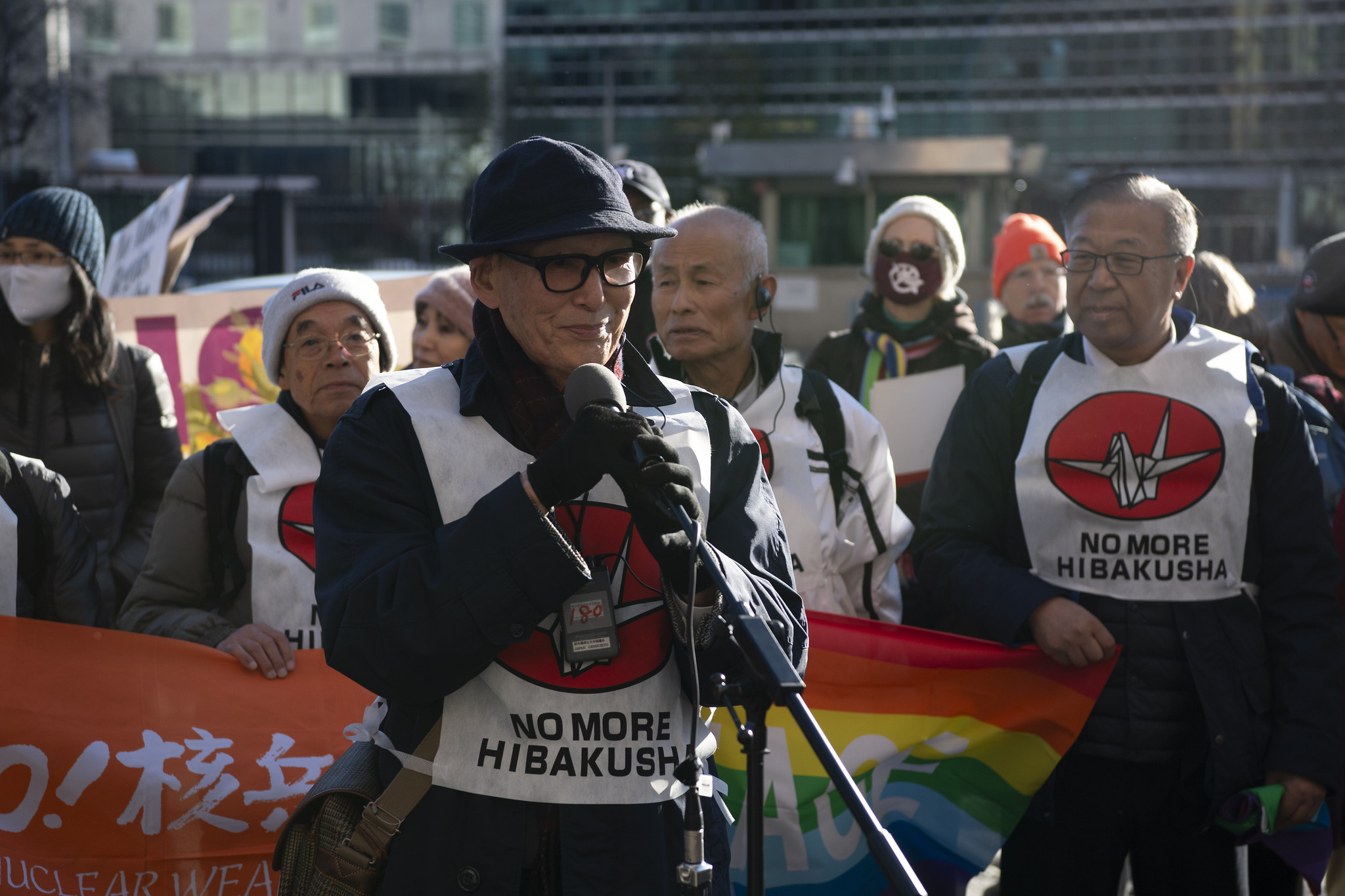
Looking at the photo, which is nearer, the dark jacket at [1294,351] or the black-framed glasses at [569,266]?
the black-framed glasses at [569,266]

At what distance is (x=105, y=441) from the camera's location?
4.38 meters

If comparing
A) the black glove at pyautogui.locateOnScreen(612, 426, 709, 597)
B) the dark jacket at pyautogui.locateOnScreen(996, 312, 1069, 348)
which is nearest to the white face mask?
the black glove at pyautogui.locateOnScreen(612, 426, 709, 597)

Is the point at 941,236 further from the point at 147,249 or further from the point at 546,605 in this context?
the point at 147,249

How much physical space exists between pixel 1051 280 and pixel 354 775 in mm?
4645

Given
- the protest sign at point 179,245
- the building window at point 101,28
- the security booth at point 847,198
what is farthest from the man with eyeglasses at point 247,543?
the building window at point 101,28

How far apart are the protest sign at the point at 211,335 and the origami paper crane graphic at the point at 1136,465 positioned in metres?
3.94

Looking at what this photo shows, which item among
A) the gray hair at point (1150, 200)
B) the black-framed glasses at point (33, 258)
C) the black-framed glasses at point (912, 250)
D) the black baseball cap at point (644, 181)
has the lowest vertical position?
the black-framed glasses at point (33, 258)

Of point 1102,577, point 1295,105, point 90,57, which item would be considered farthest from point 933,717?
point 90,57

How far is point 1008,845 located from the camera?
11.0ft

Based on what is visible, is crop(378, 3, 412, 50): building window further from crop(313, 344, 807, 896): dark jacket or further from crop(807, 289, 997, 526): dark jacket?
crop(313, 344, 807, 896): dark jacket

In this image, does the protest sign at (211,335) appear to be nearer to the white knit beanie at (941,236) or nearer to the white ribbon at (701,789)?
the white knit beanie at (941,236)

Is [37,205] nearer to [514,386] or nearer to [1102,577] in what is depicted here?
[514,386]

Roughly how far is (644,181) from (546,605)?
3.03 m

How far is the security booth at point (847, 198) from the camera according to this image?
84.0 ft
